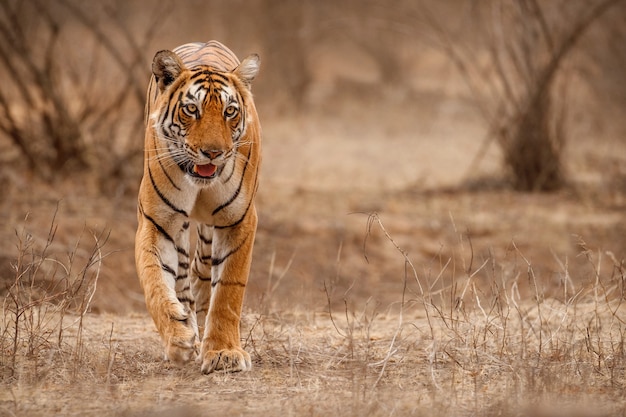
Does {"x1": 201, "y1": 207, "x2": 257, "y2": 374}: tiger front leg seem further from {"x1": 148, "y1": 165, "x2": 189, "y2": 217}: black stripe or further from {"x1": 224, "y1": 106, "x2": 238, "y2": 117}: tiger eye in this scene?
{"x1": 224, "y1": 106, "x2": 238, "y2": 117}: tiger eye

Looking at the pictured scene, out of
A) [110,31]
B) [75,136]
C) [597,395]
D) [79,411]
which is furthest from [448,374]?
[110,31]

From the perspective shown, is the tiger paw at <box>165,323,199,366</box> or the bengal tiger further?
the bengal tiger

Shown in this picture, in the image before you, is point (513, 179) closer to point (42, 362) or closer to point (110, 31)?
point (42, 362)

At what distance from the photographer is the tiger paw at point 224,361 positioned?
4.22 m

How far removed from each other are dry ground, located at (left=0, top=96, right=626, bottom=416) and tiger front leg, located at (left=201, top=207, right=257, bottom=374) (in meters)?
0.09

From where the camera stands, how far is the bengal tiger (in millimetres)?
4164

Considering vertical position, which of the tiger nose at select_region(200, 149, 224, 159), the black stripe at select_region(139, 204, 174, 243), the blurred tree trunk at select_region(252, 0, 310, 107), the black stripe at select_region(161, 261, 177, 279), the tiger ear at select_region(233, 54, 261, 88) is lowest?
the black stripe at select_region(161, 261, 177, 279)

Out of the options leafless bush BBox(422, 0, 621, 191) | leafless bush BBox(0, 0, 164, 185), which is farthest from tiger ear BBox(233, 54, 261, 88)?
leafless bush BBox(422, 0, 621, 191)

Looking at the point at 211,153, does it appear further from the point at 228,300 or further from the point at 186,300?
the point at 186,300

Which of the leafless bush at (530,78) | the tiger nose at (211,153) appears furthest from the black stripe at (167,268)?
the leafless bush at (530,78)

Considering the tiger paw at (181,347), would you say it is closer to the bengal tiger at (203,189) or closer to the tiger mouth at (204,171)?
the bengal tiger at (203,189)

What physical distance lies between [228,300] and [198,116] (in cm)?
81

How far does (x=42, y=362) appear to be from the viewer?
4238 mm

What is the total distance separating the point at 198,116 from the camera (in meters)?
4.21
